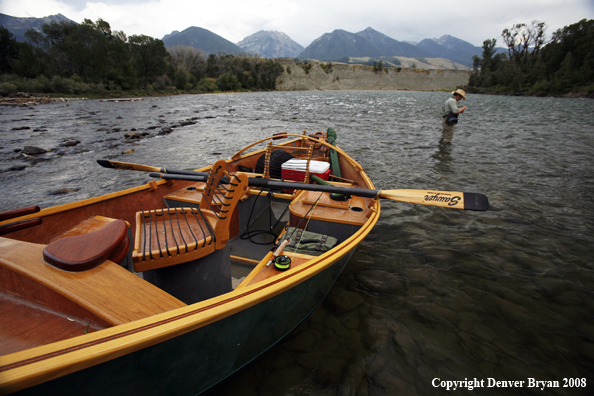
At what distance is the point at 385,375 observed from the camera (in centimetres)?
297

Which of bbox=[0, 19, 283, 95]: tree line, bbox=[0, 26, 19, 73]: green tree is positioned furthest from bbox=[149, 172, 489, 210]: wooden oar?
bbox=[0, 26, 19, 73]: green tree

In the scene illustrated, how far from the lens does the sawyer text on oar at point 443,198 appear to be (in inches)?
140

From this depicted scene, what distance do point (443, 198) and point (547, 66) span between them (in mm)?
90684

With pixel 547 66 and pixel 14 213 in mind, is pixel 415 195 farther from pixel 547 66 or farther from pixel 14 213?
pixel 547 66

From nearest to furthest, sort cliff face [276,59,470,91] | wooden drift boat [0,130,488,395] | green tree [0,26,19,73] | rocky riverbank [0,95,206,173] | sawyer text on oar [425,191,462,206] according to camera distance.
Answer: wooden drift boat [0,130,488,395] → sawyer text on oar [425,191,462,206] → rocky riverbank [0,95,206,173] → green tree [0,26,19,73] → cliff face [276,59,470,91]

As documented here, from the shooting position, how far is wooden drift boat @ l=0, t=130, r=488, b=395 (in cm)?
143

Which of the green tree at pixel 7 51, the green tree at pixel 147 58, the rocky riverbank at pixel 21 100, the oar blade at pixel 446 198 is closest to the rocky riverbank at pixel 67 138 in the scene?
the oar blade at pixel 446 198

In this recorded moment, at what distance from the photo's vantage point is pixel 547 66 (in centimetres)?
6294

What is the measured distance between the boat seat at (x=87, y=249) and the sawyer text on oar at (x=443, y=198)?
380 cm

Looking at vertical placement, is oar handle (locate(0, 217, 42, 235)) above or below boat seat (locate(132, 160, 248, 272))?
below

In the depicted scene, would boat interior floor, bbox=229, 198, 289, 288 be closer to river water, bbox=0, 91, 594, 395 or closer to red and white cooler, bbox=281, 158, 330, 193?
red and white cooler, bbox=281, 158, 330, 193

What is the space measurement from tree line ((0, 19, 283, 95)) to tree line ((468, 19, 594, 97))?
81.9 metres

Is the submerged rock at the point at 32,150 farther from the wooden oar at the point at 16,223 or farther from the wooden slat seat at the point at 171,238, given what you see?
the wooden slat seat at the point at 171,238

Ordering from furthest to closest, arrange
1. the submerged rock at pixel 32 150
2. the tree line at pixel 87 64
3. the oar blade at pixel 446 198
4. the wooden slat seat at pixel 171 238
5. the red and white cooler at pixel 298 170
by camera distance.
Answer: the tree line at pixel 87 64 < the submerged rock at pixel 32 150 < the red and white cooler at pixel 298 170 < the oar blade at pixel 446 198 < the wooden slat seat at pixel 171 238
